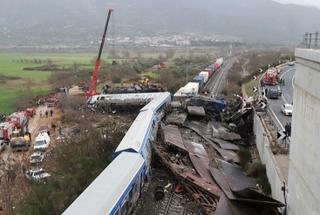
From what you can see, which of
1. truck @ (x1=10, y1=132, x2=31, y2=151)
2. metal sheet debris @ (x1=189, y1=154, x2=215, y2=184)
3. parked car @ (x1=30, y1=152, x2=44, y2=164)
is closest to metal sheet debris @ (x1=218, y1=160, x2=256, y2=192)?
metal sheet debris @ (x1=189, y1=154, x2=215, y2=184)

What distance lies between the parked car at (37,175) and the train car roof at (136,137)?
572 centimetres

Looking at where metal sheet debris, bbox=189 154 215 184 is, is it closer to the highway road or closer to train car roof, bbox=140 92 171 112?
the highway road

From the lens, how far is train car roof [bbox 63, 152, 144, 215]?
1330 cm

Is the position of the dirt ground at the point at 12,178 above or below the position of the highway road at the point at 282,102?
below

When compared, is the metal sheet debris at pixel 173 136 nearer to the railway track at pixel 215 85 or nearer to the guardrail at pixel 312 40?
the guardrail at pixel 312 40

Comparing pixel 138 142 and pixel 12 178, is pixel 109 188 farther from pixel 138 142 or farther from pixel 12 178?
pixel 12 178

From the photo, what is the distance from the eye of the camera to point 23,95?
70.1 metres

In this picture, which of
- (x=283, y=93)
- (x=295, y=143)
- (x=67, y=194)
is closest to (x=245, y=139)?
(x=283, y=93)

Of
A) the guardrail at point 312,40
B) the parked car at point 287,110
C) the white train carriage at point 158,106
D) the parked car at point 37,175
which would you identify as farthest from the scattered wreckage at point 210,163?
the parked car at point 37,175

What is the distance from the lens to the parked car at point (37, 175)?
26016 millimetres

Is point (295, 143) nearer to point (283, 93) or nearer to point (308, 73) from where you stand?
point (308, 73)

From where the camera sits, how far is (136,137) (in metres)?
22.3

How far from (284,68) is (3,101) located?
41587 mm

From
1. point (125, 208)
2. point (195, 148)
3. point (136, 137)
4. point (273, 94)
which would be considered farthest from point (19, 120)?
point (125, 208)
